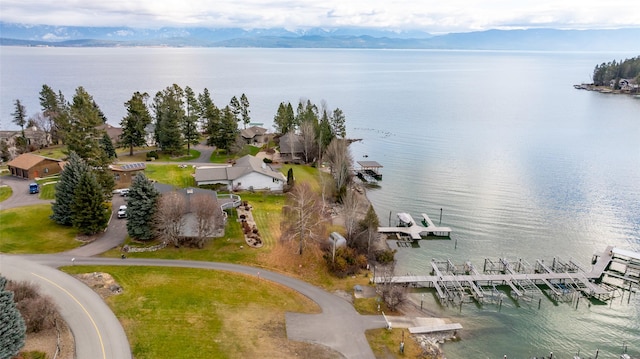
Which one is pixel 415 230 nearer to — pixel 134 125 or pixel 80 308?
pixel 80 308

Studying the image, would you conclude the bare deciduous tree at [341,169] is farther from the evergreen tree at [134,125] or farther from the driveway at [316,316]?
the evergreen tree at [134,125]

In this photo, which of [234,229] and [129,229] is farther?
[234,229]

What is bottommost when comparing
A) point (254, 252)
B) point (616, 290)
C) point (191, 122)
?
point (616, 290)

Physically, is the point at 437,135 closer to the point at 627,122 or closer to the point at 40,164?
the point at 627,122

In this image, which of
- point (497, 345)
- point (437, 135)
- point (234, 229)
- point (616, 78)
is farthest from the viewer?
point (616, 78)

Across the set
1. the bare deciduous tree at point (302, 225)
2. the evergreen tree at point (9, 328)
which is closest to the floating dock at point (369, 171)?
the bare deciduous tree at point (302, 225)

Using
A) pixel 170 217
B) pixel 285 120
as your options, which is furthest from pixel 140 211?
pixel 285 120

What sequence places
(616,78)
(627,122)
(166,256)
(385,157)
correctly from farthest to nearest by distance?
(616,78) → (627,122) → (385,157) → (166,256)

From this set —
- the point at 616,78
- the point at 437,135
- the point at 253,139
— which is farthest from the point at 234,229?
the point at 616,78
